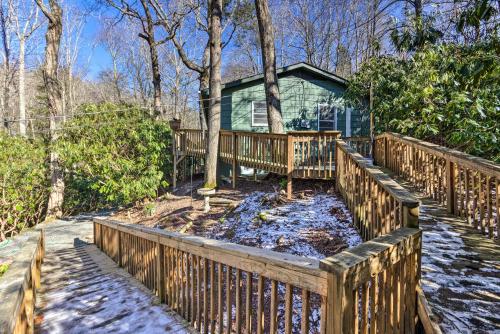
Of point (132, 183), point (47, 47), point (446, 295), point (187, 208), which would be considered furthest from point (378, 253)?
point (47, 47)

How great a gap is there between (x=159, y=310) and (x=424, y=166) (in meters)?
5.00

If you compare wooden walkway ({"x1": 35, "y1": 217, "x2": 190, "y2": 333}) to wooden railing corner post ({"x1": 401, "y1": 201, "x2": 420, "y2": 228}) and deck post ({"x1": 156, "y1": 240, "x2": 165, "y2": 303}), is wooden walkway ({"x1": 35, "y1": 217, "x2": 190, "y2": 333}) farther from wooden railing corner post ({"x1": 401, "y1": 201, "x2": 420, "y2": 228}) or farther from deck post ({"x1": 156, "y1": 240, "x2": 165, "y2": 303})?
wooden railing corner post ({"x1": 401, "y1": 201, "x2": 420, "y2": 228})

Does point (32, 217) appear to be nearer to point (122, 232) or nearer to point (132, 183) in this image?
point (132, 183)

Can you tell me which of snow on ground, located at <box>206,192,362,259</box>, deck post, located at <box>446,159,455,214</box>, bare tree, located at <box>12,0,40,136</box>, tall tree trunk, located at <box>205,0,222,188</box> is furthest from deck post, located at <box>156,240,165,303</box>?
bare tree, located at <box>12,0,40,136</box>

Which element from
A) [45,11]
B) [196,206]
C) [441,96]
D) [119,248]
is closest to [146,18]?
[45,11]

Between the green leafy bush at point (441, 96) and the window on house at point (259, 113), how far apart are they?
3.21 metres

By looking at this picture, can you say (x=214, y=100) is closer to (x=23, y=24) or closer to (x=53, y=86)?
(x=53, y=86)

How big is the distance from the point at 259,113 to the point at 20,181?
822 centimetres

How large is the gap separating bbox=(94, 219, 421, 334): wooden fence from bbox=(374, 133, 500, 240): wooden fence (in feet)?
6.78

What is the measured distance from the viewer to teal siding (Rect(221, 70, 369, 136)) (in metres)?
13.3

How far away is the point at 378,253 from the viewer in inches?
74.6

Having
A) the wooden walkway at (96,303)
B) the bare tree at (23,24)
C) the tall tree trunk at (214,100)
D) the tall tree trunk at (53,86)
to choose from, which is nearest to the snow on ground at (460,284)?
the wooden walkway at (96,303)

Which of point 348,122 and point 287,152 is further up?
point 348,122

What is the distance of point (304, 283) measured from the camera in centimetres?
182
